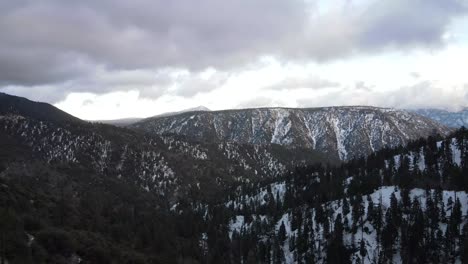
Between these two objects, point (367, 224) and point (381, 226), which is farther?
point (367, 224)

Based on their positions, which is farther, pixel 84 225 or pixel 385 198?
pixel 385 198

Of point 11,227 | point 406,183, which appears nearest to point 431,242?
point 406,183

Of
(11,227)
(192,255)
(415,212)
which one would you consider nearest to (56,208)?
(11,227)

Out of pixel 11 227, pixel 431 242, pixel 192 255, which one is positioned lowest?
pixel 192 255

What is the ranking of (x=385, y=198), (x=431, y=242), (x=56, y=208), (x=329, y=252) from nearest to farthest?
(x=56, y=208), (x=431, y=242), (x=329, y=252), (x=385, y=198)

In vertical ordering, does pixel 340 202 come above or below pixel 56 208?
below

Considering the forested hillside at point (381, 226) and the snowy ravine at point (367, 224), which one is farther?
the snowy ravine at point (367, 224)

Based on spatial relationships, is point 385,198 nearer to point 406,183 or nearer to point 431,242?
point 406,183

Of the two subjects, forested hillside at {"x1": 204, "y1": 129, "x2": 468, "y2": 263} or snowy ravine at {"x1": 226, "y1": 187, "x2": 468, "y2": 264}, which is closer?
forested hillside at {"x1": 204, "y1": 129, "x2": 468, "y2": 263}

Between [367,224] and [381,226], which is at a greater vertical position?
[381,226]

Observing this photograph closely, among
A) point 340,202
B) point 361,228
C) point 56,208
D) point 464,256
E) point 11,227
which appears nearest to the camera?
point 11,227
